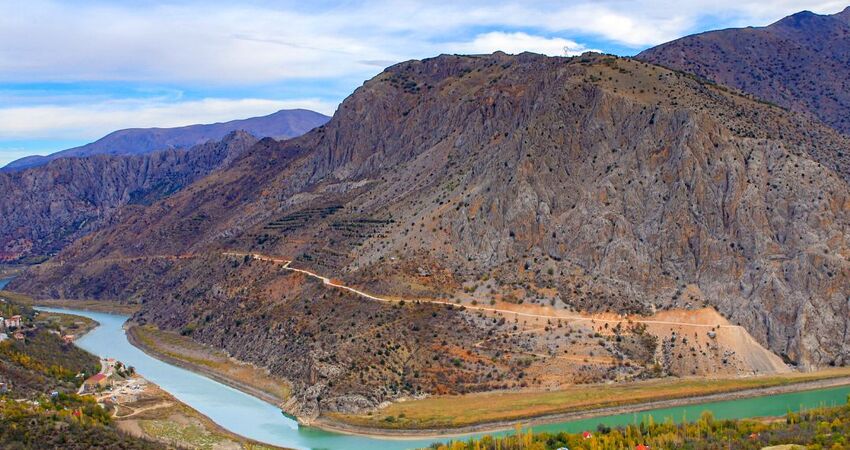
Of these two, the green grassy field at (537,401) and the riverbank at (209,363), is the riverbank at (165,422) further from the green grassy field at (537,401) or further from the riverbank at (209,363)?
the green grassy field at (537,401)

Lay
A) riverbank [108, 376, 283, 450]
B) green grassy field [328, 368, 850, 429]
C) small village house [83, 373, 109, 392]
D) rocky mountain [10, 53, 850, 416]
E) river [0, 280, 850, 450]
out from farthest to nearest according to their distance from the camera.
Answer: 1. rocky mountain [10, 53, 850, 416]
2. small village house [83, 373, 109, 392]
3. green grassy field [328, 368, 850, 429]
4. river [0, 280, 850, 450]
5. riverbank [108, 376, 283, 450]

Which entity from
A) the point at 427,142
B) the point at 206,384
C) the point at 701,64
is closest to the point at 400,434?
the point at 206,384

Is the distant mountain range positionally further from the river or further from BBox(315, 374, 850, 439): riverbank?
the river

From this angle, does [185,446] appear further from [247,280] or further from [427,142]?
[427,142]

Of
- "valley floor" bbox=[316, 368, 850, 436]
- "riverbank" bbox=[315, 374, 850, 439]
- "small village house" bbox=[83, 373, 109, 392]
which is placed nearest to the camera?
"riverbank" bbox=[315, 374, 850, 439]

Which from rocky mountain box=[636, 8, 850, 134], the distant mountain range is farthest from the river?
rocky mountain box=[636, 8, 850, 134]

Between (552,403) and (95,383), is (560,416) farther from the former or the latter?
(95,383)

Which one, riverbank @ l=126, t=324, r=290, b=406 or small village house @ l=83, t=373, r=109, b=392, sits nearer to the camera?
small village house @ l=83, t=373, r=109, b=392
